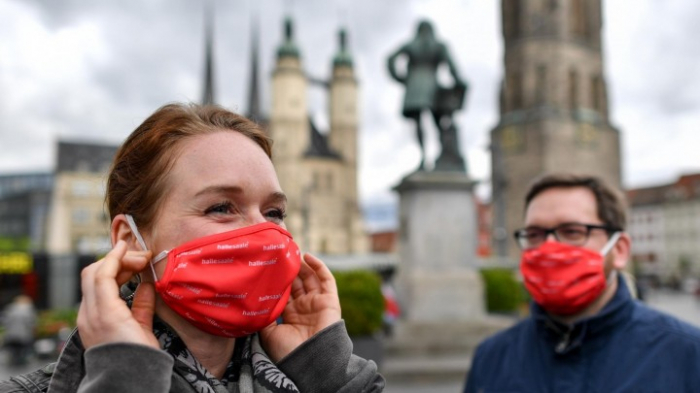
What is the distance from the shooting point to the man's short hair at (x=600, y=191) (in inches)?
127

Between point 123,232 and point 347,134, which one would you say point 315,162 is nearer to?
point 347,134

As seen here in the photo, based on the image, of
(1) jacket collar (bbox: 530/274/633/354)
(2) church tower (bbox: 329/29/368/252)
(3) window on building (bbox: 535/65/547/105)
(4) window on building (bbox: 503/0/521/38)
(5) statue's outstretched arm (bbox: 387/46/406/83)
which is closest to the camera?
(1) jacket collar (bbox: 530/274/633/354)

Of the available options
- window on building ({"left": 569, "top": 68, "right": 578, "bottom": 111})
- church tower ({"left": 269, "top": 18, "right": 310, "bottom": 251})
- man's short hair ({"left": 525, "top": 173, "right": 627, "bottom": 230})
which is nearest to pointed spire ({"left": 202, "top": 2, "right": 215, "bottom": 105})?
church tower ({"left": 269, "top": 18, "right": 310, "bottom": 251})

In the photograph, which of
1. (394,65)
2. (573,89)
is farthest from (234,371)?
(573,89)

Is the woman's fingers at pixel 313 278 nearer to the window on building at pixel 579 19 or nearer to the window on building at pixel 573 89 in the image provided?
the window on building at pixel 573 89

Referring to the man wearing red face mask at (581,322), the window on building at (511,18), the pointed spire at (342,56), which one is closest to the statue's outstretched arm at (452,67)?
the man wearing red face mask at (581,322)

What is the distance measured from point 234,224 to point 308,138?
8880 centimetres

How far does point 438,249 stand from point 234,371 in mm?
9647

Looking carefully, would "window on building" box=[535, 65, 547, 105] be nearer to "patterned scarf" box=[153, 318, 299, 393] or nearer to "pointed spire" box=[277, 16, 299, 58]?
"pointed spire" box=[277, 16, 299, 58]

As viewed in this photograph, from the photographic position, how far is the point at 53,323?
16.1m

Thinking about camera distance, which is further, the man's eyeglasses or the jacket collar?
the man's eyeglasses

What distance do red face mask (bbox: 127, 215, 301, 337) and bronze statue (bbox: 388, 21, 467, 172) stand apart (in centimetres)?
1015

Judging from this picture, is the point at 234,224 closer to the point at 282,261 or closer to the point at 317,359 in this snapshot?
the point at 282,261

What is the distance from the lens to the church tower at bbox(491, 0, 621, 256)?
5334 cm
